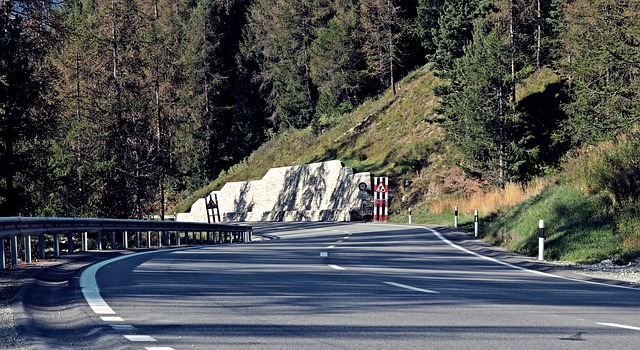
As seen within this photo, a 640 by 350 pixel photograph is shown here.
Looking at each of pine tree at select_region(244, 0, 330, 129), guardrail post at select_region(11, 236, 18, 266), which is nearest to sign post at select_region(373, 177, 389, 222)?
pine tree at select_region(244, 0, 330, 129)

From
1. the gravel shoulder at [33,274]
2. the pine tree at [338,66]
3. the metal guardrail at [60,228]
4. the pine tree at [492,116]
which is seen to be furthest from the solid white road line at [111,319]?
the pine tree at [338,66]

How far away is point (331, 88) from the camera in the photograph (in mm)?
82000

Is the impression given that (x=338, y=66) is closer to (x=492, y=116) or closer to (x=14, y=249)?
(x=492, y=116)

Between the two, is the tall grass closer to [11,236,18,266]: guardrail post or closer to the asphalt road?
the asphalt road

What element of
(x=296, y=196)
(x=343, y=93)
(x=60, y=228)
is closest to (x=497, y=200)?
(x=60, y=228)

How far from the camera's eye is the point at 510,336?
22.3 feet

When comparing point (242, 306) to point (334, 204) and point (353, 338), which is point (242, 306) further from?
point (334, 204)

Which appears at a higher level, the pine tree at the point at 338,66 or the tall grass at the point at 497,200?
the pine tree at the point at 338,66

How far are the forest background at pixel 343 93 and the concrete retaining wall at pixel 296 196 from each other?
470 centimetres

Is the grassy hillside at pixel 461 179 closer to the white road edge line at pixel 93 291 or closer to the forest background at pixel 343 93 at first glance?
the forest background at pixel 343 93

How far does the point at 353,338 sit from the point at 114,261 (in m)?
9.11

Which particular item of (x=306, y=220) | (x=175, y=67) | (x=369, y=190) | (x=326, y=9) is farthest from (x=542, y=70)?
(x=326, y=9)

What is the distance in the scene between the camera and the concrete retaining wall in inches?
2279

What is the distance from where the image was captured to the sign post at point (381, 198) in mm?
51469
